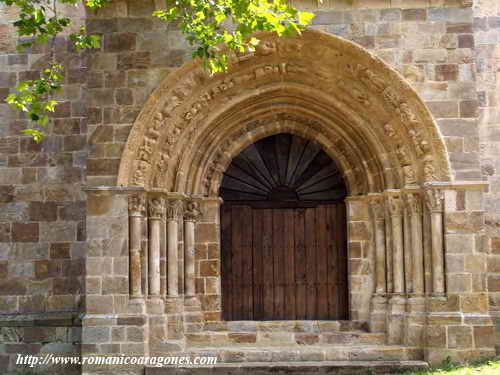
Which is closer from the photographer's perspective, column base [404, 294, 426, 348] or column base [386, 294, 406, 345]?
column base [404, 294, 426, 348]

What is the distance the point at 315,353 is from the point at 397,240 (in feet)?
6.14

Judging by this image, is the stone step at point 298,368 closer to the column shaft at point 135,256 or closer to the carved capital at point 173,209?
the column shaft at point 135,256

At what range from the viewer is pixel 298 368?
923 centimetres

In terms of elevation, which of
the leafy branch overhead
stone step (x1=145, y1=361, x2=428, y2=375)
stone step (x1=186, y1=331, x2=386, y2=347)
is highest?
the leafy branch overhead

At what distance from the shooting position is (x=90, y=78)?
9.73m

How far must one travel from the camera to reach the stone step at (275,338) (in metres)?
9.85

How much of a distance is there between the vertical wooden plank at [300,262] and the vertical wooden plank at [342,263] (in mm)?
505

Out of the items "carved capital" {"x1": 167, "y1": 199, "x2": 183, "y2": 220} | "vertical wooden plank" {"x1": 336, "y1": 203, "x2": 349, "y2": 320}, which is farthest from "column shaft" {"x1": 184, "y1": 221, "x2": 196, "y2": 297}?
"vertical wooden plank" {"x1": 336, "y1": 203, "x2": 349, "y2": 320}

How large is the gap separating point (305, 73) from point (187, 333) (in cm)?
393

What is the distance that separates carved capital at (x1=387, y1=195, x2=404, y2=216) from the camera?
388 inches

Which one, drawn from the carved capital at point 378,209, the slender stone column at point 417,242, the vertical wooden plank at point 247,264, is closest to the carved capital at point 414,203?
the slender stone column at point 417,242

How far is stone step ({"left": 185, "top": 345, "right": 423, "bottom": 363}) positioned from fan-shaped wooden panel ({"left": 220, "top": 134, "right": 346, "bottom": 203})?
7.54ft

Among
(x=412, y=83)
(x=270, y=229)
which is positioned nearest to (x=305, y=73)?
(x=412, y=83)

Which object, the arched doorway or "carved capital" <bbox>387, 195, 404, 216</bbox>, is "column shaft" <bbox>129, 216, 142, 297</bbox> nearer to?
the arched doorway
